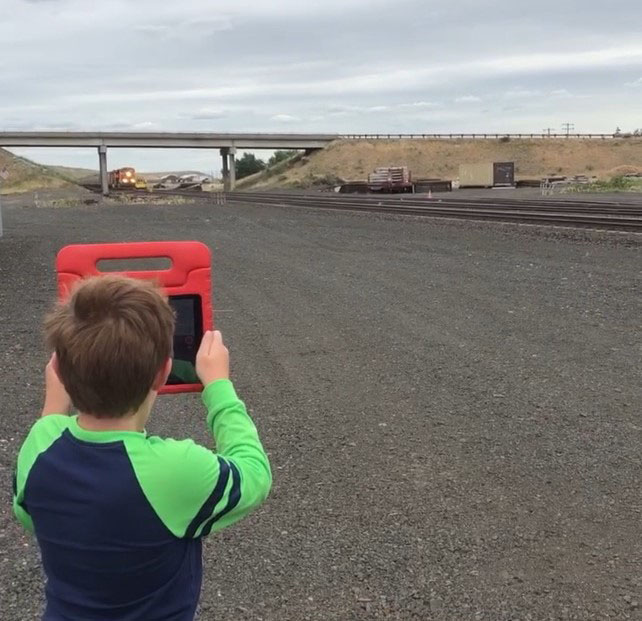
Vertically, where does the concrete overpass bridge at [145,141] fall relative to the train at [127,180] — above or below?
above

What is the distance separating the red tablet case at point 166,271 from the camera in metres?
2.25

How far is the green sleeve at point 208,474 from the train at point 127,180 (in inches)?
3614

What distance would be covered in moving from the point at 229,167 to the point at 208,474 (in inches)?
3693

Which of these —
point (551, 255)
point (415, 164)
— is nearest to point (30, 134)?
point (415, 164)

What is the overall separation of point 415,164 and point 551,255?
Answer: 82.3 m

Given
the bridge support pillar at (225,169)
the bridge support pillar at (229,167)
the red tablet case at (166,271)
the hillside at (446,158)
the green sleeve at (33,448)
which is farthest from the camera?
the bridge support pillar at (225,169)

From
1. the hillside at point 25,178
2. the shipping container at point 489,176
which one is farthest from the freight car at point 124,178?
the shipping container at point 489,176

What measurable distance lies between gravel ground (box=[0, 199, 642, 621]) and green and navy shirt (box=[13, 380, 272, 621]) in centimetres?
159

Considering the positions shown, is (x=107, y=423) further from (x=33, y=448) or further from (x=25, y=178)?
(x=25, y=178)

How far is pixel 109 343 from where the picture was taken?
63.1 inches

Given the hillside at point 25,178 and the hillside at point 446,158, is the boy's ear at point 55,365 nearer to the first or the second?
the hillside at point 446,158

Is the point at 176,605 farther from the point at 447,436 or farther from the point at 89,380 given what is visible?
the point at 447,436

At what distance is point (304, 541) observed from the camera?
382 centimetres

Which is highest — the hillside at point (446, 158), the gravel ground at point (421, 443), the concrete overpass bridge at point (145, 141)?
the concrete overpass bridge at point (145, 141)
